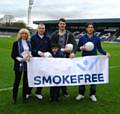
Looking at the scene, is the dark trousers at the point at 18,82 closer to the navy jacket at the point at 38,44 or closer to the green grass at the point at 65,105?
the green grass at the point at 65,105

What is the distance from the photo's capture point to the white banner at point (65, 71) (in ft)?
28.9

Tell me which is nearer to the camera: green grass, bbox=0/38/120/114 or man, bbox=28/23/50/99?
green grass, bbox=0/38/120/114

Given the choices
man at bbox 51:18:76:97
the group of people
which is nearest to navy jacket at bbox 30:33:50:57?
the group of people

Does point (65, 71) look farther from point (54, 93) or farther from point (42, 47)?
point (42, 47)

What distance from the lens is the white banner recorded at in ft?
28.9

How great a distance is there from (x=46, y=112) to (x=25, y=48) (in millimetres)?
1550

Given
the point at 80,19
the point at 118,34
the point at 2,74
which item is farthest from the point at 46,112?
the point at 80,19

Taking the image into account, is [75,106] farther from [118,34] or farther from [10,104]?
[118,34]

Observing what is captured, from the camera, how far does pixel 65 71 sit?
29.4 feet

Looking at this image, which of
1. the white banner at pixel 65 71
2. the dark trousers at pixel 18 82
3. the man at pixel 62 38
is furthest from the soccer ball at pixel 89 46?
the dark trousers at pixel 18 82

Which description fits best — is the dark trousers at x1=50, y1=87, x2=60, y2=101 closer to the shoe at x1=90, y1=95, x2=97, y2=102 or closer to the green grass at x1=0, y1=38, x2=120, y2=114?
the green grass at x1=0, y1=38, x2=120, y2=114

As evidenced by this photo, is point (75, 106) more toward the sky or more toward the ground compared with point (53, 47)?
more toward the ground

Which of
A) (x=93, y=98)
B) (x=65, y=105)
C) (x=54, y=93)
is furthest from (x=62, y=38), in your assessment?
(x=93, y=98)

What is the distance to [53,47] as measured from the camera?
905cm
